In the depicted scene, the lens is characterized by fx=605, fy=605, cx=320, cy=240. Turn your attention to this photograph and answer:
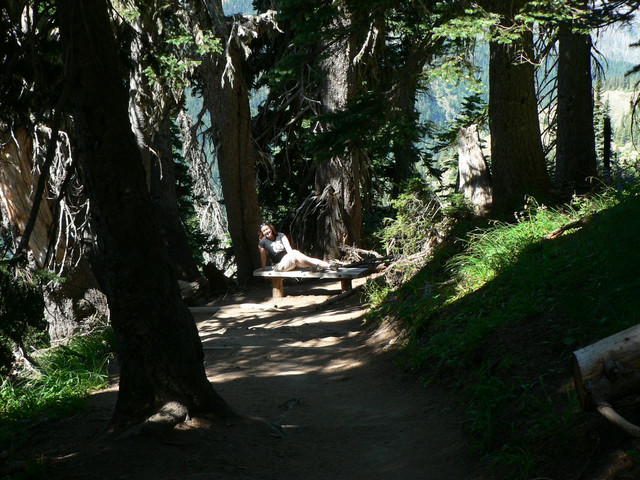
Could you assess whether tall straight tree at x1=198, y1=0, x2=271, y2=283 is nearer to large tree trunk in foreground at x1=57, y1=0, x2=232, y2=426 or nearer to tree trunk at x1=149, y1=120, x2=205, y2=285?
tree trunk at x1=149, y1=120, x2=205, y2=285

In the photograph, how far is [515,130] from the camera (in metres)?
9.48

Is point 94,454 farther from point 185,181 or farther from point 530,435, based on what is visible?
point 185,181

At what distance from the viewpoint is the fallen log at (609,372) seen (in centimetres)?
335

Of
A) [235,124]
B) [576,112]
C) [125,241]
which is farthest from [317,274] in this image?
[125,241]

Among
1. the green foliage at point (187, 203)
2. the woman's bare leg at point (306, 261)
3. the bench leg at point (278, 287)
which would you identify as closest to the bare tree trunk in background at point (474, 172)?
the woman's bare leg at point (306, 261)

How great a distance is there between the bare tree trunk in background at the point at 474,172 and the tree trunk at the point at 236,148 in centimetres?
591

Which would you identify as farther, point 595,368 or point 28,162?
point 28,162

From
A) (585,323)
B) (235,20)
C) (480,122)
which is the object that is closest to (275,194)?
(235,20)

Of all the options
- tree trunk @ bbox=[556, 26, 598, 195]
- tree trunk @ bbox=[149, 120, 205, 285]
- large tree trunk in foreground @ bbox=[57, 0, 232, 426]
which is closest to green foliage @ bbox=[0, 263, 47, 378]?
large tree trunk in foreground @ bbox=[57, 0, 232, 426]

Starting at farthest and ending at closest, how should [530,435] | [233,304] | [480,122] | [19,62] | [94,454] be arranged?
[233,304] → [480,122] → [19,62] → [94,454] → [530,435]

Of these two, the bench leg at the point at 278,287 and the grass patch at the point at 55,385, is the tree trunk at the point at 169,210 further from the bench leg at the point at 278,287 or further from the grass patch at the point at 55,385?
the grass patch at the point at 55,385

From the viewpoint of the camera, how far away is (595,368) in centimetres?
348

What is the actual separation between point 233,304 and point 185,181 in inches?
323

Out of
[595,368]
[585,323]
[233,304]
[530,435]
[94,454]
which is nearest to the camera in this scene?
[595,368]
